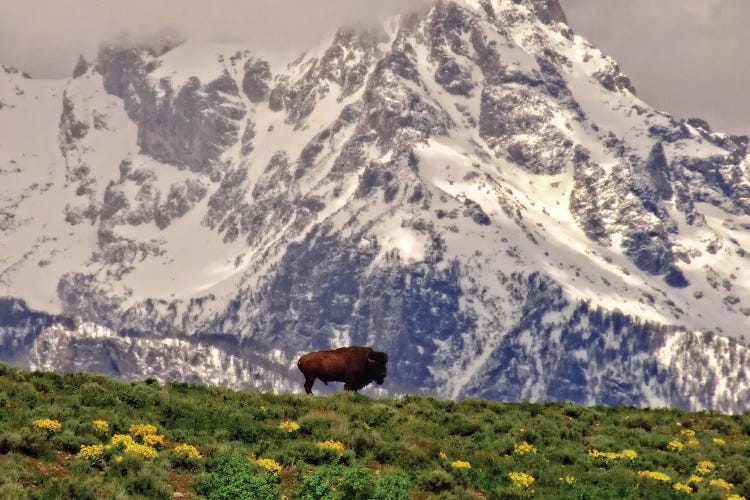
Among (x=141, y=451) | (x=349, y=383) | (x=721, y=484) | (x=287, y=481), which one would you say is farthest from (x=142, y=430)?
(x=349, y=383)

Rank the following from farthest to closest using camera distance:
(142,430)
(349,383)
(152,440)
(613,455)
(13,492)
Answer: (349,383)
(613,455)
(142,430)
(152,440)
(13,492)

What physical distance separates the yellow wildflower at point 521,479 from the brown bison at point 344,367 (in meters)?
17.8

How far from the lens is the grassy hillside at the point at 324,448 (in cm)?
3203

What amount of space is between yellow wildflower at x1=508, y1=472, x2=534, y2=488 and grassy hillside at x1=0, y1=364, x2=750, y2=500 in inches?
1.7

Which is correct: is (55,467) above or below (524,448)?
below

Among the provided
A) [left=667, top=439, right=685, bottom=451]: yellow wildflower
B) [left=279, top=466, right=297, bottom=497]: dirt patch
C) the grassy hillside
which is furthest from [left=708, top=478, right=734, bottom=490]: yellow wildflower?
[left=279, top=466, right=297, bottom=497]: dirt patch

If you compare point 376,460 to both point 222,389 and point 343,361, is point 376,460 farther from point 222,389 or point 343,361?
point 343,361

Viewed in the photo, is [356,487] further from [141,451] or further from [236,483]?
[141,451]

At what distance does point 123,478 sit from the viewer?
1236 inches

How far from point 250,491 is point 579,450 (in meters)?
13.6

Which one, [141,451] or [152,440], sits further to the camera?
[152,440]

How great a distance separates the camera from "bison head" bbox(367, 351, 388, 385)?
53.9m

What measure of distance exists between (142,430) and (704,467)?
18.0 meters

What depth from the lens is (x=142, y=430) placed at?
36094 millimetres
